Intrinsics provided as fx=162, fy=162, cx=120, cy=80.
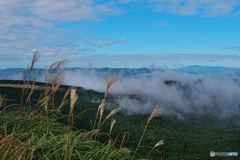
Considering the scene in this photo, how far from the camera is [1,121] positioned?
20.5ft

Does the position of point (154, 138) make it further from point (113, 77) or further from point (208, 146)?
point (113, 77)

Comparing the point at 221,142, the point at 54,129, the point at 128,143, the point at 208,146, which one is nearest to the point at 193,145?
the point at 208,146

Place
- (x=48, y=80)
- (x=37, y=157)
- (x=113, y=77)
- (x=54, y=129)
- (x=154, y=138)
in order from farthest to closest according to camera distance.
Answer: (x=154, y=138), (x=54, y=129), (x=48, y=80), (x=37, y=157), (x=113, y=77)

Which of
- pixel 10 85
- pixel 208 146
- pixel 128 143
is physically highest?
pixel 10 85

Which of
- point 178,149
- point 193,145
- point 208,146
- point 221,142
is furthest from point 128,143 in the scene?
point 221,142

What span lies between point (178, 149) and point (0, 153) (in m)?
179

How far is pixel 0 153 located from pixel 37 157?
87 cm

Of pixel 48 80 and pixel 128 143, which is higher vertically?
pixel 48 80

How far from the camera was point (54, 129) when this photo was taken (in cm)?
579

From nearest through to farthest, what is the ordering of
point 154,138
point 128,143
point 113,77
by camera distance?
1. point 113,77
2. point 128,143
3. point 154,138

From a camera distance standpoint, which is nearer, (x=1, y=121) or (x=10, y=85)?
(x=1, y=121)

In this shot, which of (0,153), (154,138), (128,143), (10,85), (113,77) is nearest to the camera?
(113,77)

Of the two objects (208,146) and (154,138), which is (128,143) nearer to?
(154,138)

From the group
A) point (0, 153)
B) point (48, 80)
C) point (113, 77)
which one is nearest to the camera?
point (113, 77)
